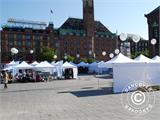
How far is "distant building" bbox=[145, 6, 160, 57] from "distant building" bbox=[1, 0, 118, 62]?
190 ft

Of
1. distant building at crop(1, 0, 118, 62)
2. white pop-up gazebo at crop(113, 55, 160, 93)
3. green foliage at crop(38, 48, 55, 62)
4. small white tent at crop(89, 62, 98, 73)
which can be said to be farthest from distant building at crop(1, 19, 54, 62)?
white pop-up gazebo at crop(113, 55, 160, 93)

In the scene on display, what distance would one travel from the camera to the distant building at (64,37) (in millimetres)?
122125

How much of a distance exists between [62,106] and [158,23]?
4947cm

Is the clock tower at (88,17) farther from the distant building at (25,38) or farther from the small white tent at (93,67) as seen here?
the small white tent at (93,67)

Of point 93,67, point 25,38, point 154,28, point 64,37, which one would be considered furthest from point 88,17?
point 154,28

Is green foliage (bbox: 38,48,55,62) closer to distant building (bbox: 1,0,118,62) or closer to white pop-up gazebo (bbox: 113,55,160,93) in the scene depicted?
distant building (bbox: 1,0,118,62)

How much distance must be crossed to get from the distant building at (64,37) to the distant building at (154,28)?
58.0 meters

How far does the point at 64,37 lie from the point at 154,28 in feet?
237

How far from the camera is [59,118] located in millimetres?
12117

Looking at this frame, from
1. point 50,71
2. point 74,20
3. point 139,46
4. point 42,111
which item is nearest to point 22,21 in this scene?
point 74,20

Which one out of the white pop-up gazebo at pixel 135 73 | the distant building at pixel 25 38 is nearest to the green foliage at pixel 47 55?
the distant building at pixel 25 38

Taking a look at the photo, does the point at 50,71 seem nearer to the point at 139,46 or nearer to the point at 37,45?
the point at 37,45

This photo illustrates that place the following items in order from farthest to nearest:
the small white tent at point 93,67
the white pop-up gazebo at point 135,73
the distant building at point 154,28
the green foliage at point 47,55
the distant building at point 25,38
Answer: the distant building at point 25,38 < the green foliage at point 47,55 < the small white tent at point 93,67 < the distant building at point 154,28 < the white pop-up gazebo at point 135,73

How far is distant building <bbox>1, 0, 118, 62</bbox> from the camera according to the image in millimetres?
122125
